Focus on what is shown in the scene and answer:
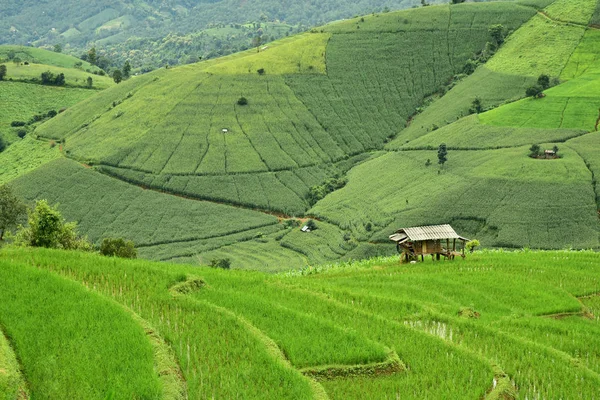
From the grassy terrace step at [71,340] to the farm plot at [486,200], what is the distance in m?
→ 71.8

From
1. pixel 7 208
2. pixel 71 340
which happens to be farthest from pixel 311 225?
pixel 71 340

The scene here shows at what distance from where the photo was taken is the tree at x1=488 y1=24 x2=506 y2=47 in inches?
7096

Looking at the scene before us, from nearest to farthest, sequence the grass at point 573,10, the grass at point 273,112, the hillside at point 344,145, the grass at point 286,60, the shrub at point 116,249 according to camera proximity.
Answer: the shrub at point 116,249
the hillside at point 344,145
the grass at point 273,112
the grass at point 286,60
the grass at point 573,10

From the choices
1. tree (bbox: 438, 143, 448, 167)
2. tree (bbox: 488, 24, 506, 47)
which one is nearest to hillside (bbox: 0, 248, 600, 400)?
tree (bbox: 438, 143, 448, 167)

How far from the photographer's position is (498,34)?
7082 inches

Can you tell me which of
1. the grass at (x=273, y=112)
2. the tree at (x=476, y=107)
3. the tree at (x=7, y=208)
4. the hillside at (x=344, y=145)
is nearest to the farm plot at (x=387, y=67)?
the grass at (x=273, y=112)

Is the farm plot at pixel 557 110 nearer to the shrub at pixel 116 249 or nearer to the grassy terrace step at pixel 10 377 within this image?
the shrub at pixel 116 249

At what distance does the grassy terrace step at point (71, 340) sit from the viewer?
20828 millimetres

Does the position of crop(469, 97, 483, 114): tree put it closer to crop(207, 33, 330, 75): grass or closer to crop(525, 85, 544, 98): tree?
crop(525, 85, 544, 98): tree

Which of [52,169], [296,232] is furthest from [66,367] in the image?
[52,169]

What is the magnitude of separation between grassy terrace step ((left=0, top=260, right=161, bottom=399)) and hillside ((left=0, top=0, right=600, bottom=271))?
66.8 meters

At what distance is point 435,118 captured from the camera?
154750mm

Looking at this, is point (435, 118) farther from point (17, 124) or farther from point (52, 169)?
point (17, 124)

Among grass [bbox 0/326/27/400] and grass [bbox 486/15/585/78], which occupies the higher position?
grass [bbox 486/15/585/78]
